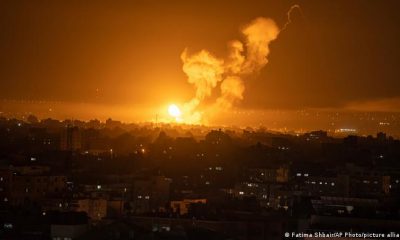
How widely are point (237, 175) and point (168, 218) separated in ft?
49.0

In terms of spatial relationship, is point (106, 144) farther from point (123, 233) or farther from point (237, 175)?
point (123, 233)

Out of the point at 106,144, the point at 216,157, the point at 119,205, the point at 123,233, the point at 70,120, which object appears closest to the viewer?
the point at 123,233

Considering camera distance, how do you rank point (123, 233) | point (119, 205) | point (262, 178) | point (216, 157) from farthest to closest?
point (216, 157)
point (262, 178)
point (119, 205)
point (123, 233)

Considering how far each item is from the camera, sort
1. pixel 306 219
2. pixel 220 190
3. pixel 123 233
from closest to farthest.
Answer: pixel 123 233, pixel 306 219, pixel 220 190

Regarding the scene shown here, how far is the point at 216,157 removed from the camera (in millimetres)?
39531

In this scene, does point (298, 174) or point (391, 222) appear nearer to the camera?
point (391, 222)

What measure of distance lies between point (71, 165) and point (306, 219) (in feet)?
53.4

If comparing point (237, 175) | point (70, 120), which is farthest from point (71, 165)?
point (70, 120)

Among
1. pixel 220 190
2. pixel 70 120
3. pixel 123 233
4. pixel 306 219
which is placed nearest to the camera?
pixel 123 233

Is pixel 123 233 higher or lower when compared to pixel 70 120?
lower

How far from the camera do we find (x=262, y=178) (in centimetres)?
3222

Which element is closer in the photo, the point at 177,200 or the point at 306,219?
the point at 306,219

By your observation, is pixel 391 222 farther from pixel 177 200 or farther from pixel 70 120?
pixel 70 120

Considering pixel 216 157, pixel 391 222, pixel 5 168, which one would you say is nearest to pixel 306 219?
pixel 391 222
